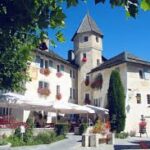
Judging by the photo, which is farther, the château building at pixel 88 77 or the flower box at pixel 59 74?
the flower box at pixel 59 74

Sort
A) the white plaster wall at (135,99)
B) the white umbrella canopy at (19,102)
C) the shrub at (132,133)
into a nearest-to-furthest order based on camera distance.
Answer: the white umbrella canopy at (19,102)
the shrub at (132,133)
the white plaster wall at (135,99)

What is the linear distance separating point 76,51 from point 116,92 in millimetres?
14276

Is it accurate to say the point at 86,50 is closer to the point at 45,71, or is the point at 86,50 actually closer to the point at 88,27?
the point at 88,27

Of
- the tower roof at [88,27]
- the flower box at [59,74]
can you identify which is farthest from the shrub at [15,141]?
the tower roof at [88,27]

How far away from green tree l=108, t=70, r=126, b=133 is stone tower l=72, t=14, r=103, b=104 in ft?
29.9

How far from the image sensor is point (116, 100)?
41.4 meters

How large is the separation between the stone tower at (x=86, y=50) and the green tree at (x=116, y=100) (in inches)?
358

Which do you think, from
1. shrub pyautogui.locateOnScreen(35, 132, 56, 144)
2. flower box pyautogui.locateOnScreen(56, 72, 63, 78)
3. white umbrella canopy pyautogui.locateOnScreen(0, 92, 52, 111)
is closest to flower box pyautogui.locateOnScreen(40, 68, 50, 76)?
flower box pyautogui.locateOnScreen(56, 72, 63, 78)

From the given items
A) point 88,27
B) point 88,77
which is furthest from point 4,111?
point 88,27

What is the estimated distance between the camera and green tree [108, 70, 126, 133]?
41.1 m

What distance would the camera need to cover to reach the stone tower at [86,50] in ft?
169

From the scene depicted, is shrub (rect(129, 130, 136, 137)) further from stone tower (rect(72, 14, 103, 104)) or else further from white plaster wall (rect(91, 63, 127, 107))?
stone tower (rect(72, 14, 103, 104))

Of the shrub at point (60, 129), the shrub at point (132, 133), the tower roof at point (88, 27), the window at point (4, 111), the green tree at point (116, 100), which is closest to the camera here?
the shrub at point (60, 129)

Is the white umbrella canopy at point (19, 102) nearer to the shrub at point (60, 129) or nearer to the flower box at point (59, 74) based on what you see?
the shrub at point (60, 129)
